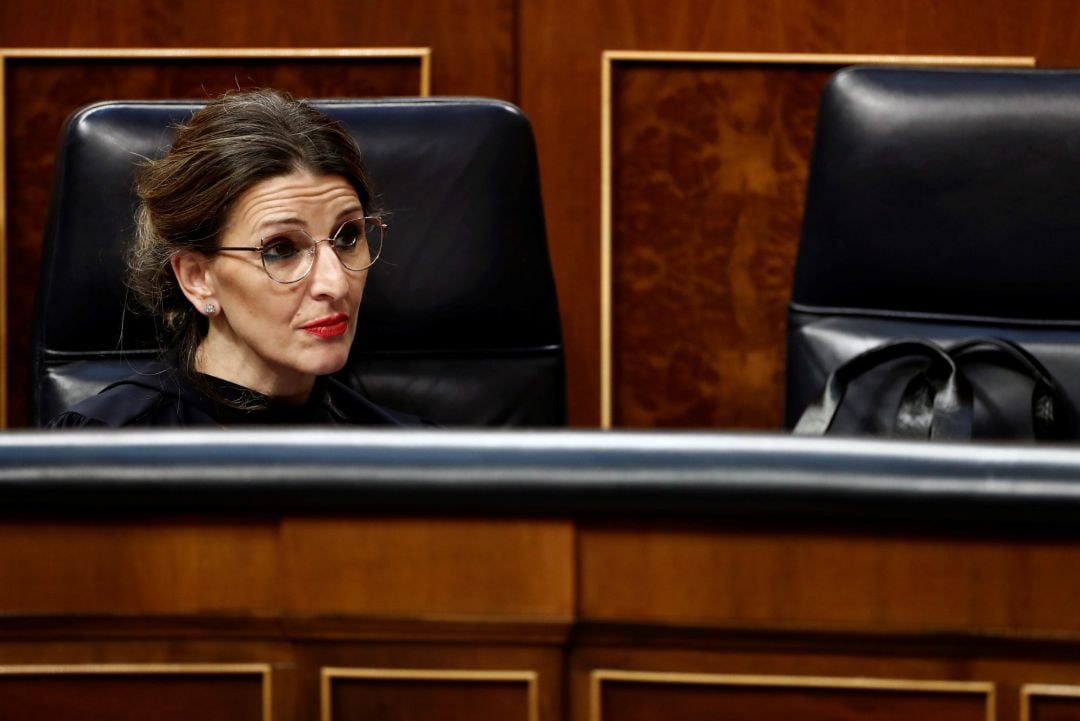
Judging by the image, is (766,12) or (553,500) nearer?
(553,500)

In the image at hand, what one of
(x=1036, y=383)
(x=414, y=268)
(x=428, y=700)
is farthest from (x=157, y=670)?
(x=1036, y=383)

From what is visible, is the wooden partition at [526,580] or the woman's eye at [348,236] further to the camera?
the woman's eye at [348,236]

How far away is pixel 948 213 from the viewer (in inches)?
48.0

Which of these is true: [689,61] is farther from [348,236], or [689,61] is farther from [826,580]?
[826,580]

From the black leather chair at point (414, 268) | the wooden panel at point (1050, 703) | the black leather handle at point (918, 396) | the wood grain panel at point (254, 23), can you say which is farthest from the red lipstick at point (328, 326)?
the wood grain panel at point (254, 23)

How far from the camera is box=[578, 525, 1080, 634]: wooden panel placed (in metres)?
0.57

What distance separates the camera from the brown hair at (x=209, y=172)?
113 centimetres

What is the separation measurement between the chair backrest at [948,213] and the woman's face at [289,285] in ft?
1.53

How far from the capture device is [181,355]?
1.18 meters

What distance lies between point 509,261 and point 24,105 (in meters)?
1.00

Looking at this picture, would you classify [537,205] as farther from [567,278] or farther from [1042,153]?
[567,278]

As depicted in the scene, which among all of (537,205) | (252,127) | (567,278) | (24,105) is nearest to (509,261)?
(537,205)

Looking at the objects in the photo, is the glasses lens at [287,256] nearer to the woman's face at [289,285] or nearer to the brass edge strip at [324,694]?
the woman's face at [289,285]

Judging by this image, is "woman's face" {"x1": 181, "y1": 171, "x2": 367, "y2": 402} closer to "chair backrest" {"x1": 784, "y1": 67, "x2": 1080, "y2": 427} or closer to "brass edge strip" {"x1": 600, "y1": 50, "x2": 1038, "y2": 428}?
"chair backrest" {"x1": 784, "y1": 67, "x2": 1080, "y2": 427}
